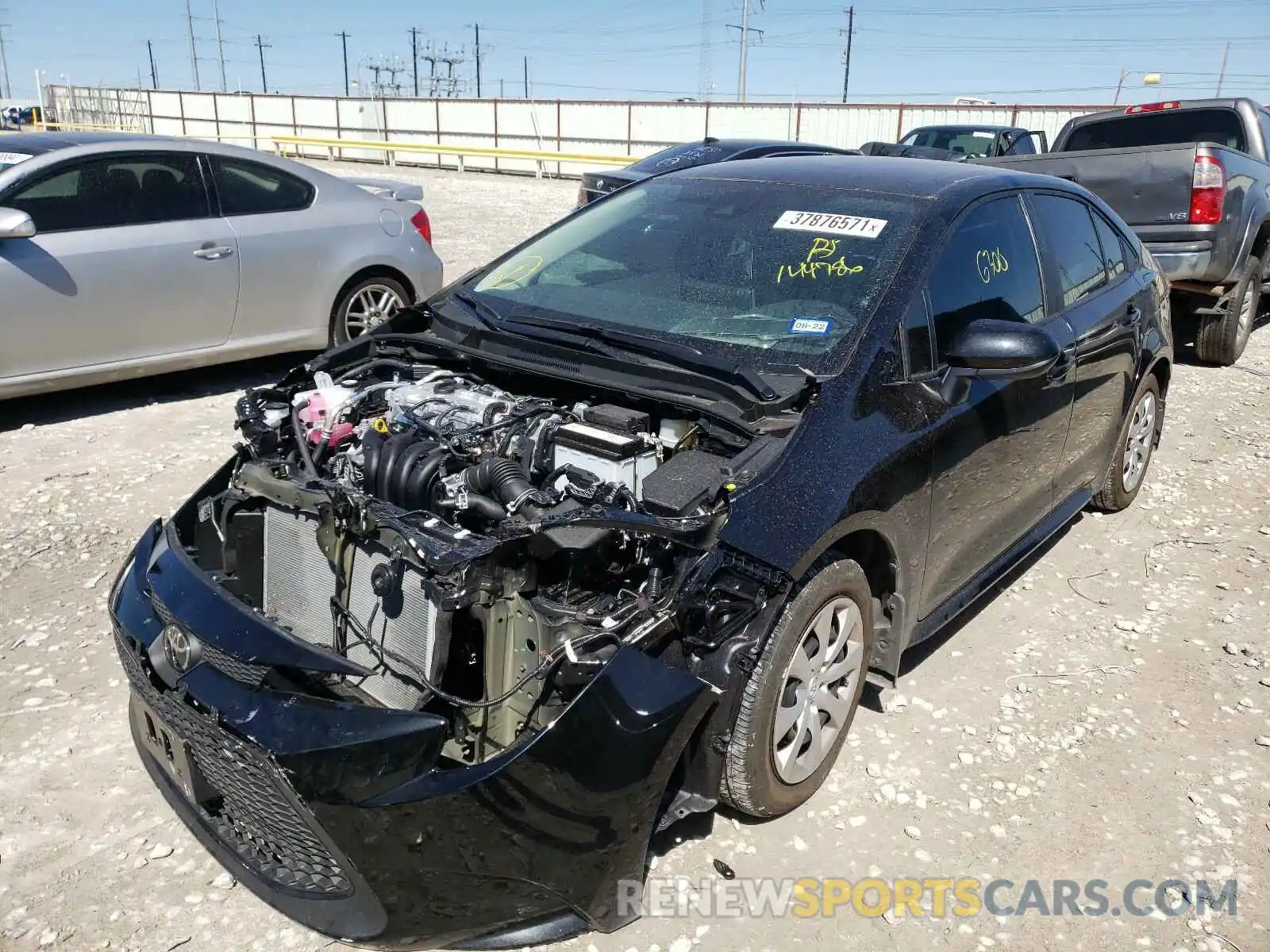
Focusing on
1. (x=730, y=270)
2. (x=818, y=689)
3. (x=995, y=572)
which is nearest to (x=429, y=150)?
(x=730, y=270)

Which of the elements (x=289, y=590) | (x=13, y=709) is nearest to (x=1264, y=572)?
(x=289, y=590)

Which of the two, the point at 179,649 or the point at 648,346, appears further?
the point at 648,346

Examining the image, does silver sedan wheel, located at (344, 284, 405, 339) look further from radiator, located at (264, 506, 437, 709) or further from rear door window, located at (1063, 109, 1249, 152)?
rear door window, located at (1063, 109, 1249, 152)

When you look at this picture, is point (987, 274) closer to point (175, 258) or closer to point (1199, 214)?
point (175, 258)

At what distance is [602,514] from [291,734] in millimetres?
838

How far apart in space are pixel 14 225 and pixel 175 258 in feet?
2.92

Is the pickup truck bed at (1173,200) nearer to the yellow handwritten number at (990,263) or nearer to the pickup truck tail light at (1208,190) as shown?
the pickup truck tail light at (1208,190)

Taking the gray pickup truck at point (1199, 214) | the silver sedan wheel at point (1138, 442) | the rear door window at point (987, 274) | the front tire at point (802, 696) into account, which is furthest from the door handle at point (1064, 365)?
the gray pickup truck at point (1199, 214)

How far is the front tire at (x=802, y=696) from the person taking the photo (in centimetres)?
260

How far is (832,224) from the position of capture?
3.47 metres

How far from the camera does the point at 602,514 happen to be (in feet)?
7.93

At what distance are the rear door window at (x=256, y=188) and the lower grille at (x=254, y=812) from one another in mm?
4580

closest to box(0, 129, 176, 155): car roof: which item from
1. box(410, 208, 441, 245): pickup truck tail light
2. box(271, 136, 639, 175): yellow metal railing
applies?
box(410, 208, 441, 245): pickup truck tail light

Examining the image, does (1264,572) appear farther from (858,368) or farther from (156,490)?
(156,490)
